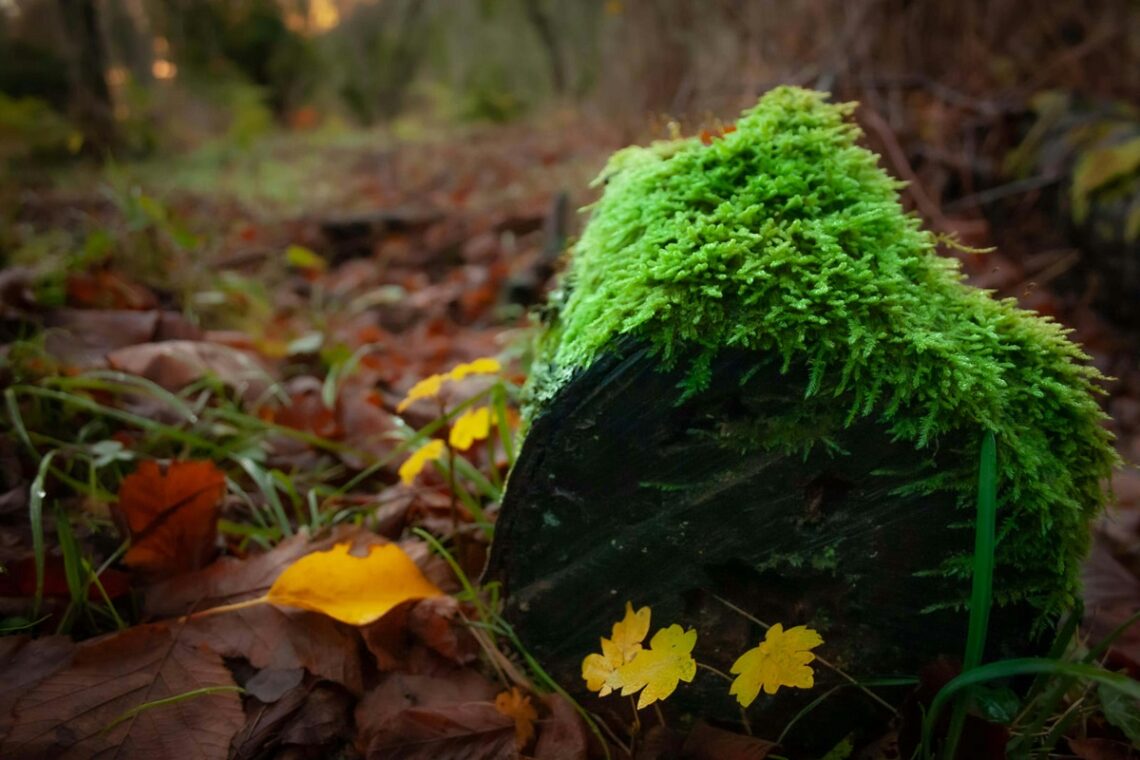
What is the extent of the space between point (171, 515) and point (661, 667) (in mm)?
936

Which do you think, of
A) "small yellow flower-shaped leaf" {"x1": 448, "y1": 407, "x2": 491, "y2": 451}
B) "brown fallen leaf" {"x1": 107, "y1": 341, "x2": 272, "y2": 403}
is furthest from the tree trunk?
"small yellow flower-shaped leaf" {"x1": 448, "y1": 407, "x2": 491, "y2": 451}

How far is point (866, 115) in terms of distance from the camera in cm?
350

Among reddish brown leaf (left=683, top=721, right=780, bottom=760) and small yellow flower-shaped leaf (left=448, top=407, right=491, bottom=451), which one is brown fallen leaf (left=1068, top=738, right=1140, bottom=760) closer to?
reddish brown leaf (left=683, top=721, right=780, bottom=760)

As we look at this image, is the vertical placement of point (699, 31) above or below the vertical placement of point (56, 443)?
above

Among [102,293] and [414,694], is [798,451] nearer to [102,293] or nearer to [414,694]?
[414,694]

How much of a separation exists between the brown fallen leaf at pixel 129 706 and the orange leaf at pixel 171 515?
18 centimetres

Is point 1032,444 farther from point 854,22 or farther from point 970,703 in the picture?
point 854,22

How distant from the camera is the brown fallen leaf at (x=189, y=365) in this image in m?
1.92

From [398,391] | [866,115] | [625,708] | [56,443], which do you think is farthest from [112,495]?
[866,115]

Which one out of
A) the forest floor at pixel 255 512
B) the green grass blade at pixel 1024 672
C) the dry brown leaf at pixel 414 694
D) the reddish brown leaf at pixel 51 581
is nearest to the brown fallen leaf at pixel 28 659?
the forest floor at pixel 255 512

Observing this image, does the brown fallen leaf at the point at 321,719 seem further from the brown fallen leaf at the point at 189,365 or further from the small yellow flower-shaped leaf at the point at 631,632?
the brown fallen leaf at the point at 189,365

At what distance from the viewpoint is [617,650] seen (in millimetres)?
1008

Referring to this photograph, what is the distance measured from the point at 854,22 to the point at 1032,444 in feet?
12.3

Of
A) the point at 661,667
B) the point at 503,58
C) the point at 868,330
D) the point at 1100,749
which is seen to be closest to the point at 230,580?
the point at 661,667
